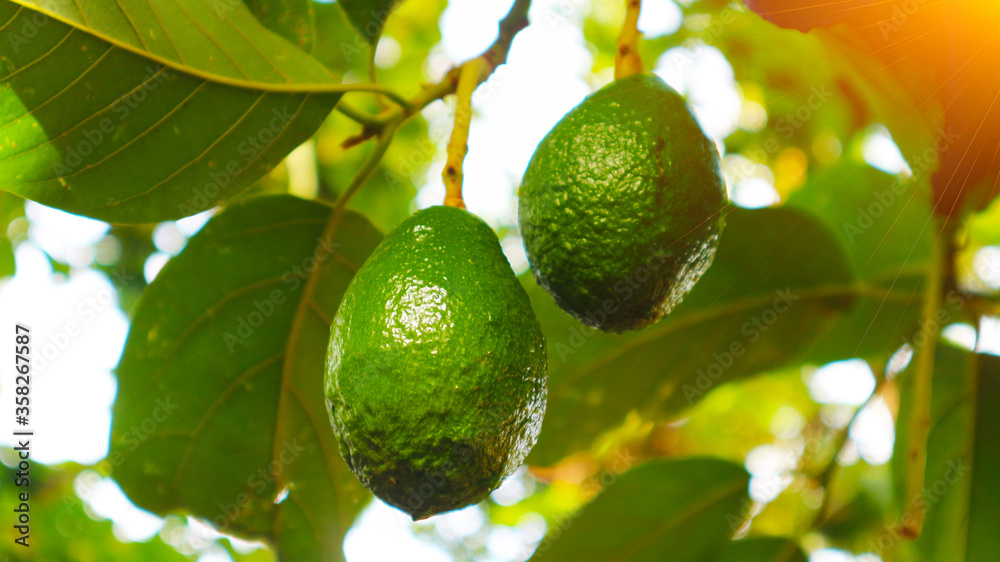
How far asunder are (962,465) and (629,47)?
3.98ft

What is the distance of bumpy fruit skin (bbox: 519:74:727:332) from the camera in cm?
108

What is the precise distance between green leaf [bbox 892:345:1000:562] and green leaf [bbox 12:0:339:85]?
5.07 ft

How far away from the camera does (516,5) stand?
1.40 meters

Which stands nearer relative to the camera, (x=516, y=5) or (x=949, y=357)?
(x=516, y=5)

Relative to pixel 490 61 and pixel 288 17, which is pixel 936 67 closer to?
pixel 490 61

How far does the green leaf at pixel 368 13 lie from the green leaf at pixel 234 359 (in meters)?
0.41

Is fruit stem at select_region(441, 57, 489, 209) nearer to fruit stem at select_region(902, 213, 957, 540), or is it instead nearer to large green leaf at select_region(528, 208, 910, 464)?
large green leaf at select_region(528, 208, 910, 464)

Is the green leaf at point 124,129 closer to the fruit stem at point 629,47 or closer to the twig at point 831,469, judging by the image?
the fruit stem at point 629,47

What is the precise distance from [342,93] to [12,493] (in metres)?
2.29

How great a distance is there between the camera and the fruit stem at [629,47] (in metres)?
1.28

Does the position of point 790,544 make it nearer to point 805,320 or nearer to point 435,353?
point 805,320

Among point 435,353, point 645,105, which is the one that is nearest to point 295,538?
point 435,353

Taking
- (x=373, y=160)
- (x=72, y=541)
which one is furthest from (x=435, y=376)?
(x=72, y=541)

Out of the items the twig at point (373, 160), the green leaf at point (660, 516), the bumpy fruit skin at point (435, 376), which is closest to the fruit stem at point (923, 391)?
the green leaf at point (660, 516)
